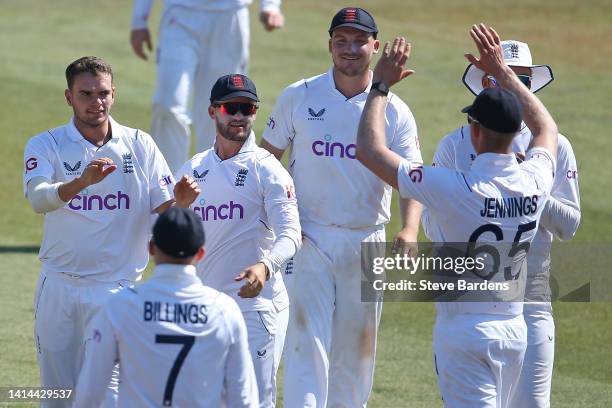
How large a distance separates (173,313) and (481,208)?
1.73 metres

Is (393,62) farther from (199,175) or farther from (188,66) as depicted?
(188,66)

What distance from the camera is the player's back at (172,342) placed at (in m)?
4.91

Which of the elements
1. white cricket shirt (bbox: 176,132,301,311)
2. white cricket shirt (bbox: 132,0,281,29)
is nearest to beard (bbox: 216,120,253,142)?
white cricket shirt (bbox: 176,132,301,311)

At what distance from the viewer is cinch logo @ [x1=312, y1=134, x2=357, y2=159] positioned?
→ 7477mm

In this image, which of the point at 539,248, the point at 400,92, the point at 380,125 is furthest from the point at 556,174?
the point at 400,92

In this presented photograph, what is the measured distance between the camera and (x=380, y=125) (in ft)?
19.9

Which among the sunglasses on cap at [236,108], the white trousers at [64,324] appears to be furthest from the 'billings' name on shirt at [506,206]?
the white trousers at [64,324]

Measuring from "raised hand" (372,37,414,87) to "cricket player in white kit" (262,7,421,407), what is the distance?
1362mm

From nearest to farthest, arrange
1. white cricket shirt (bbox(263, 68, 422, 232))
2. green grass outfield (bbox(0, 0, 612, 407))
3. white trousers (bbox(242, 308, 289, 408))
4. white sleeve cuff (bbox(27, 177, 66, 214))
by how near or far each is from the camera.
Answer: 1. white sleeve cuff (bbox(27, 177, 66, 214))
2. white trousers (bbox(242, 308, 289, 408))
3. white cricket shirt (bbox(263, 68, 422, 232))
4. green grass outfield (bbox(0, 0, 612, 407))

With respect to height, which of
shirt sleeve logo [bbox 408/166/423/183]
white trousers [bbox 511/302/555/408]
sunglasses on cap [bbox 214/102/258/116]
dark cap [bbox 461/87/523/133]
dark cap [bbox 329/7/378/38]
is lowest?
white trousers [bbox 511/302/555/408]

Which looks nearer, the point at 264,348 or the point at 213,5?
the point at 264,348

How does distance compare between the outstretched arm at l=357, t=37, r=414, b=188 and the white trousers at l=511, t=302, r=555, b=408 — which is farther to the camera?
the white trousers at l=511, t=302, r=555, b=408

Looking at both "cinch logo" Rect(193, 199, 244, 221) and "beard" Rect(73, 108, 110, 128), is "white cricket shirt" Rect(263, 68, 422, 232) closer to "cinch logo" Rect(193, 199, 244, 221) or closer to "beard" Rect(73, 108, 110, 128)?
"cinch logo" Rect(193, 199, 244, 221)

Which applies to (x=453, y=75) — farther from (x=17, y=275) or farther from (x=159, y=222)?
(x=159, y=222)
